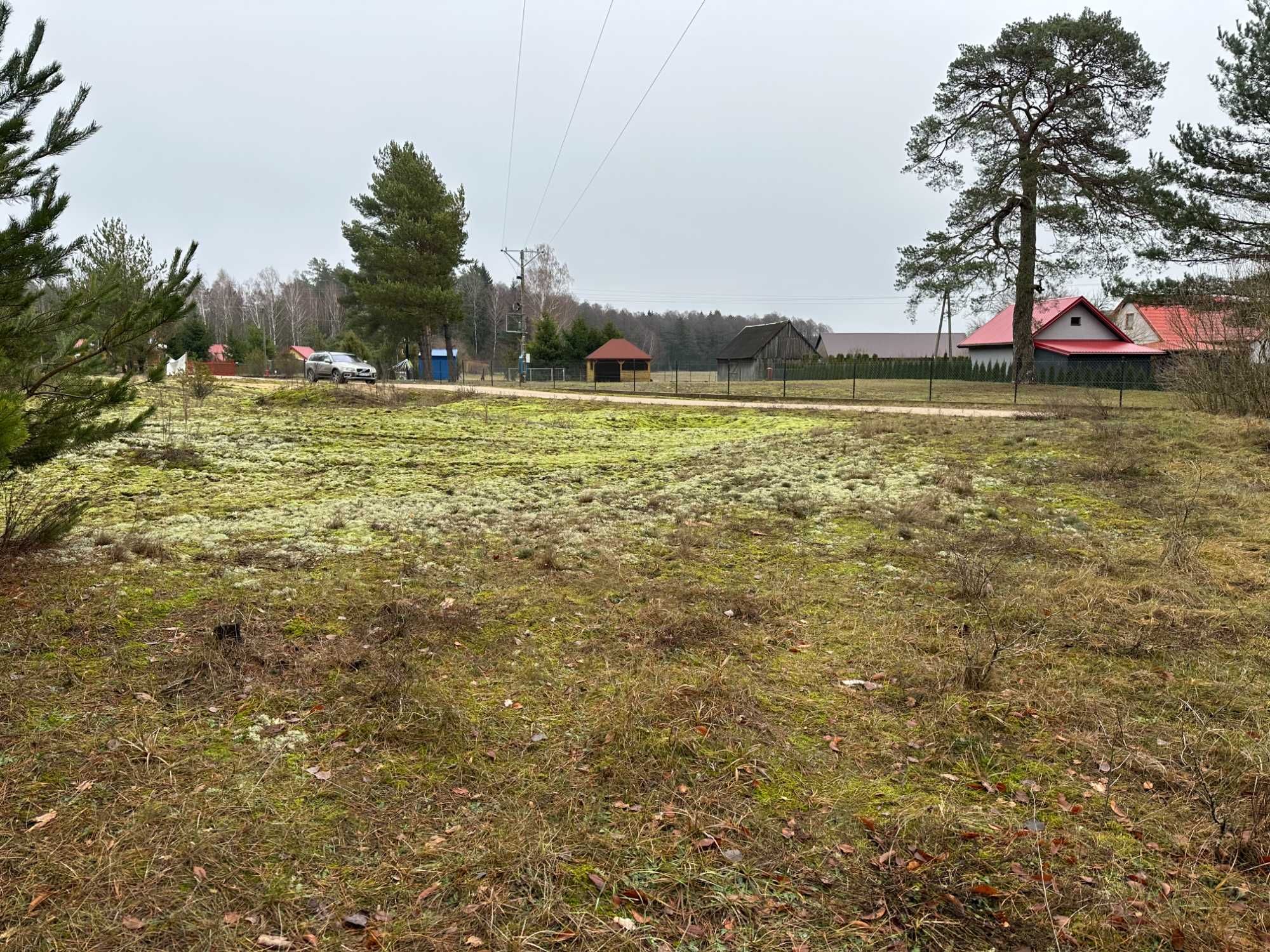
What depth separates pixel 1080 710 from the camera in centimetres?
361

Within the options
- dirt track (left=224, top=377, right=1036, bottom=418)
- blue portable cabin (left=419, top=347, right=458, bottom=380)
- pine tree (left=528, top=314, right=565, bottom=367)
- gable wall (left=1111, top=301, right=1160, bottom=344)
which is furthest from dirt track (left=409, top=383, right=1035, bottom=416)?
gable wall (left=1111, top=301, right=1160, bottom=344)

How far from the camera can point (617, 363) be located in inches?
1822

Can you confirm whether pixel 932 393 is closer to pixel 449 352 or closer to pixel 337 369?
pixel 337 369

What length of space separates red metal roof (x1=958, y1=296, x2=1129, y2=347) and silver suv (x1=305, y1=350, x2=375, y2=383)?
31.3 meters

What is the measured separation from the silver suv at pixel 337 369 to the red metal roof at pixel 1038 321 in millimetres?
31268

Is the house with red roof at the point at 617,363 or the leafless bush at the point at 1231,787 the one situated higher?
the house with red roof at the point at 617,363

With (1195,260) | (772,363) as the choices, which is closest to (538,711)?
(1195,260)

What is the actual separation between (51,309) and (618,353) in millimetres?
41944

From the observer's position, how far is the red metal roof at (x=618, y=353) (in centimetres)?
4603

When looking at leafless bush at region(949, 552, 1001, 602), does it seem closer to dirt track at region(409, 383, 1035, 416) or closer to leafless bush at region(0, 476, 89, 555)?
leafless bush at region(0, 476, 89, 555)

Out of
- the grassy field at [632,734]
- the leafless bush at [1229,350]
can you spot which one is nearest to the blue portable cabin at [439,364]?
the leafless bush at [1229,350]

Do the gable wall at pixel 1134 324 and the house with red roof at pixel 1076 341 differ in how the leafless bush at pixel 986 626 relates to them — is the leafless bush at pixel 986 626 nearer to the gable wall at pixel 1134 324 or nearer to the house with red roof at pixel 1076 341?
the house with red roof at pixel 1076 341

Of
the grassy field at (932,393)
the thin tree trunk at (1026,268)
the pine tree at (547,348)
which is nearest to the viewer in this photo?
the grassy field at (932,393)

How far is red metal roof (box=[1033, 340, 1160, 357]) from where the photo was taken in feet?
131
